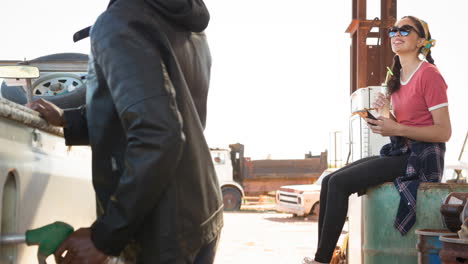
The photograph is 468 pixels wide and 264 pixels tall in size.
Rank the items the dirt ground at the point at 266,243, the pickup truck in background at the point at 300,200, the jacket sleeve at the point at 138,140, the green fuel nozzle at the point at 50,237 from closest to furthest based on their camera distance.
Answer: the jacket sleeve at the point at 138,140 < the green fuel nozzle at the point at 50,237 < the dirt ground at the point at 266,243 < the pickup truck in background at the point at 300,200

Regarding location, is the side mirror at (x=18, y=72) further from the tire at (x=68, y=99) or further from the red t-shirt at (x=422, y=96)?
the red t-shirt at (x=422, y=96)

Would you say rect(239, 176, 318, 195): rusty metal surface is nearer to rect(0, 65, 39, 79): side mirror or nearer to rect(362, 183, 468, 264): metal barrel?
rect(362, 183, 468, 264): metal barrel

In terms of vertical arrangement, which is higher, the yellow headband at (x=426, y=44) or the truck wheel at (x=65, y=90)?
the yellow headband at (x=426, y=44)

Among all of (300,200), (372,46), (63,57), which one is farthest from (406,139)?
(300,200)

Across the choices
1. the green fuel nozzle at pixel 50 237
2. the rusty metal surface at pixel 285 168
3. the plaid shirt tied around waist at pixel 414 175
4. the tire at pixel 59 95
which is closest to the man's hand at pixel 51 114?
the green fuel nozzle at pixel 50 237

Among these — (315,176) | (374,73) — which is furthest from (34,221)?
(315,176)

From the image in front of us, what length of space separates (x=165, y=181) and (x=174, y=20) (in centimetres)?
47

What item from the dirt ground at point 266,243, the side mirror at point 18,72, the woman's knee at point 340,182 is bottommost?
the dirt ground at point 266,243

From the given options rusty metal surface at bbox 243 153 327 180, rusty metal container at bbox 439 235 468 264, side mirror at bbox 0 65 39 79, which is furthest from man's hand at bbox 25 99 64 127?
rusty metal surface at bbox 243 153 327 180

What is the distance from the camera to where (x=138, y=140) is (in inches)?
59.8

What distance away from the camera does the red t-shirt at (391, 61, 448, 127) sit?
3.75 metres

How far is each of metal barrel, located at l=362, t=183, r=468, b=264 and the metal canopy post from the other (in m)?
11.2

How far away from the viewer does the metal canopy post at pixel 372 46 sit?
1498 centimetres

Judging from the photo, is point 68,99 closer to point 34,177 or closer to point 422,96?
point 34,177
